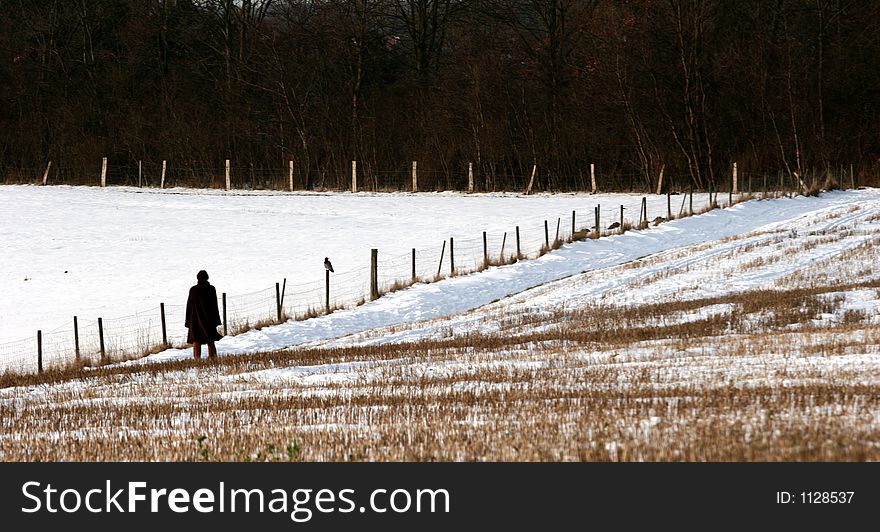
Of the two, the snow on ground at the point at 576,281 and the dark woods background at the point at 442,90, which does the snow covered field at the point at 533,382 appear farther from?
the dark woods background at the point at 442,90

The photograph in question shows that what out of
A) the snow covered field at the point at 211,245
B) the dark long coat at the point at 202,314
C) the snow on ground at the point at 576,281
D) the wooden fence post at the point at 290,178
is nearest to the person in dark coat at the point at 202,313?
the dark long coat at the point at 202,314

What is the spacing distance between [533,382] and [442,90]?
50.3m

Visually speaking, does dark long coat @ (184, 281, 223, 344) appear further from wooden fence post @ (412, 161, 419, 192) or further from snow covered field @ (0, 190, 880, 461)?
wooden fence post @ (412, 161, 419, 192)

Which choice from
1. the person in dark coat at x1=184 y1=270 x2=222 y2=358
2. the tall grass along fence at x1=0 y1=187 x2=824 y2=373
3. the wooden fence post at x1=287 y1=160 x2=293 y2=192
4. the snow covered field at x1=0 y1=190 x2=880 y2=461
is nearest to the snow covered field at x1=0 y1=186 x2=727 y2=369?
the tall grass along fence at x1=0 y1=187 x2=824 y2=373

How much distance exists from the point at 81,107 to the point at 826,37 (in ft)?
138

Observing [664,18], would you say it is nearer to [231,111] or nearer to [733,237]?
[733,237]

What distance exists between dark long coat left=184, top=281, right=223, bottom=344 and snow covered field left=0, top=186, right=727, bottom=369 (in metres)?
5.64

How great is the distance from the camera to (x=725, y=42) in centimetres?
5803

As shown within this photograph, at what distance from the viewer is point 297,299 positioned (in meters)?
30.6

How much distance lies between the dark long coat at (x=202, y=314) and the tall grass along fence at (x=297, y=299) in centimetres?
322

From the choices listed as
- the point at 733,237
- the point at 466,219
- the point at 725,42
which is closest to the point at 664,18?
the point at 725,42

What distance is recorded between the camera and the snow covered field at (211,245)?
29406 mm

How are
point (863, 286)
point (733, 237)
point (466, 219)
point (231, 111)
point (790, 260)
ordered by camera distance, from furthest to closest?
point (231, 111)
point (466, 219)
point (733, 237)
point (790, 260)
point (863, 286)

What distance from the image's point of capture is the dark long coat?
19203 mm
